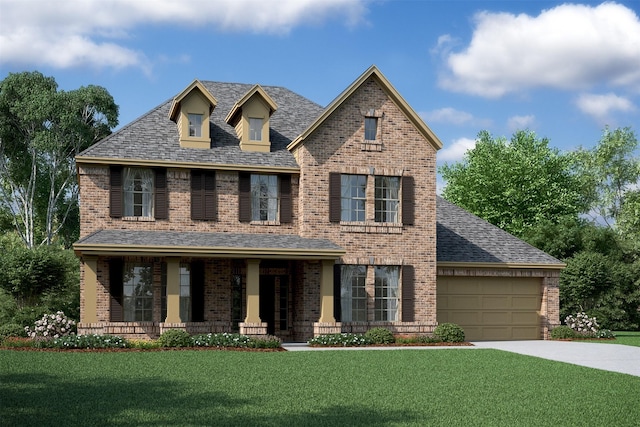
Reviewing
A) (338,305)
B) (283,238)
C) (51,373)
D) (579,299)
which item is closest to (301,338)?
(338,305)

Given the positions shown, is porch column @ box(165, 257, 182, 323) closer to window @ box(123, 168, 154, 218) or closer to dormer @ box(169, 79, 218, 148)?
window @ box(123, 168, 154, 218)

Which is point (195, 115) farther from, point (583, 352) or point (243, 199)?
point (583, 352)

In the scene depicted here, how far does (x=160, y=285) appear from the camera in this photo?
2638cm

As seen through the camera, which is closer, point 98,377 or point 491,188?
point 98,377

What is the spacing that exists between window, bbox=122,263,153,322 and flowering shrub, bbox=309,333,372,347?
5585mm

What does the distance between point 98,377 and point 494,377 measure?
8.50 m

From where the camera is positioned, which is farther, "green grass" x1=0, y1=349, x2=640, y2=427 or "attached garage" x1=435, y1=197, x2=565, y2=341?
"attached garage" x1=435, y1=197, x2=565, y2=341

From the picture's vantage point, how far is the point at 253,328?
25453 mm

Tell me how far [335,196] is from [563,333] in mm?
10510

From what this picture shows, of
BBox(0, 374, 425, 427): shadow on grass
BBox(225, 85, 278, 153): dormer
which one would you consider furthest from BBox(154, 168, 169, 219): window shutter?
BBox(0, 374, 425, 427): shadow on grass

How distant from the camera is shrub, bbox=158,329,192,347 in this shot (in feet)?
79.1

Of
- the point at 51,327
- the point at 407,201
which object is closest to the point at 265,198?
the point at 407,201

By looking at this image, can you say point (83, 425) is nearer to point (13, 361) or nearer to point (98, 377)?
point (98, 377)

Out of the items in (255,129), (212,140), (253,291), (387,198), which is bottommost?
(253,291)
